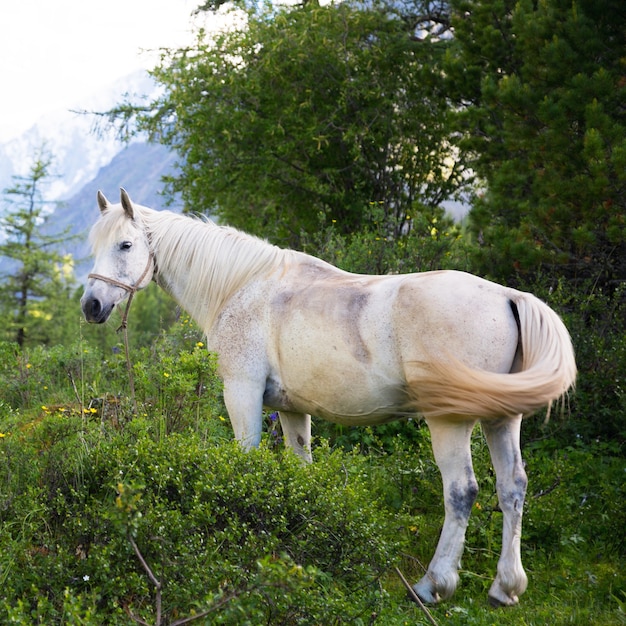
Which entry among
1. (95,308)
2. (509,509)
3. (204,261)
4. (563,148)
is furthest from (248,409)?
(563,148)

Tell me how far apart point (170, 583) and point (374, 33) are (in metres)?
12.1

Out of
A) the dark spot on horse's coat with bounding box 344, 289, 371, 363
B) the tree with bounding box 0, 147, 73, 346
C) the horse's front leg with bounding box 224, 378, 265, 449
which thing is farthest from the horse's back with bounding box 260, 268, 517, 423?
the tree with bounding box 0, 147, 73, 346

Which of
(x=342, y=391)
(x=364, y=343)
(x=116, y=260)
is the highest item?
(x=116, y=260)

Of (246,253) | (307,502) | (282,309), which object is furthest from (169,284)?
(307,502)

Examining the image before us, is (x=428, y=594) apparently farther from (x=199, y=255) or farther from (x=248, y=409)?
(x=199, y=255)

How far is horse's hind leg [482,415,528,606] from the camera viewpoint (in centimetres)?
377

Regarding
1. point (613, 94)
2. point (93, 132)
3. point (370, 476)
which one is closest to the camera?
point (370, 476)

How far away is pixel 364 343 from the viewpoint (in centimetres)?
388

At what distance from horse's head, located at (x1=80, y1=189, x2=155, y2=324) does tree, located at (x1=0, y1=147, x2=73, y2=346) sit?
22.5m

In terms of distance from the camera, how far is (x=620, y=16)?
276 inches

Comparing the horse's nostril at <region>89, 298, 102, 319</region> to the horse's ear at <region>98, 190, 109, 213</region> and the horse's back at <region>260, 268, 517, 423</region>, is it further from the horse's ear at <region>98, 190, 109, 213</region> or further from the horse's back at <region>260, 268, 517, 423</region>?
the horse's back at <region>260, 268, 517, 423</region>

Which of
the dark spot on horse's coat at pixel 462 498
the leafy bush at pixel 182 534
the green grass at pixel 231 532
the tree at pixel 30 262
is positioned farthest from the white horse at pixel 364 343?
the tree at pixel 30 262

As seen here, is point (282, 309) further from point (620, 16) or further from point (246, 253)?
point (620, 16)

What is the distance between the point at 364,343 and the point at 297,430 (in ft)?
3.06
